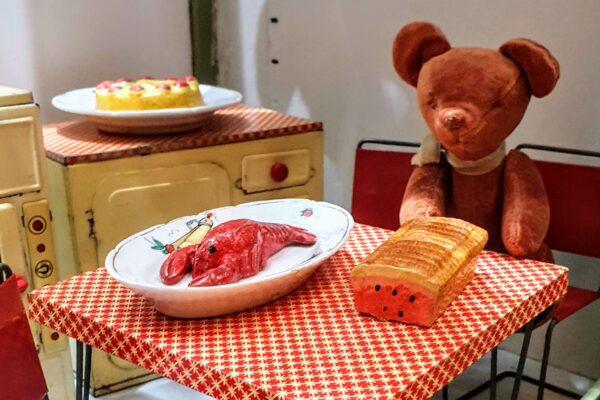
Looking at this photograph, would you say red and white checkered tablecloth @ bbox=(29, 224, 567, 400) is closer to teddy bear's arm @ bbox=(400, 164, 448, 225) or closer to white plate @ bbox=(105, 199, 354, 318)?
white plate @ bbox=(105, 199, 354, 318)

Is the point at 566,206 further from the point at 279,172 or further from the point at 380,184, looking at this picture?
the point at 279,172

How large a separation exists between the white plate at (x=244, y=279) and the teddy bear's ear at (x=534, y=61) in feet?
1.52

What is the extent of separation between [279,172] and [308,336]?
0.94m

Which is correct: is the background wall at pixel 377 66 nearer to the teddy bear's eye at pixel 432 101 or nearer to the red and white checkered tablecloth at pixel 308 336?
the teddy bear's eye at pixel 432 101

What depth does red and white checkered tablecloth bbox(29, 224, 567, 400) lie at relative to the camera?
2.50 feet

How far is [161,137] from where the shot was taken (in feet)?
5.47

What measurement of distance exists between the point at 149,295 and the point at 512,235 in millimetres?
640

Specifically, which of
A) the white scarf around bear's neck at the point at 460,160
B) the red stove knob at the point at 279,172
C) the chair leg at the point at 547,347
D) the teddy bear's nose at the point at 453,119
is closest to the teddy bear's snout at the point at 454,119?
the teddy bear's nose at the point at 453,119

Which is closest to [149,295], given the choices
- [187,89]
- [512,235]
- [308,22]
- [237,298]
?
[237,298]

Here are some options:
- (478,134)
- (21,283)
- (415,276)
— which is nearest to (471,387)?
(478,134)

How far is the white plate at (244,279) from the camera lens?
871 millimetres

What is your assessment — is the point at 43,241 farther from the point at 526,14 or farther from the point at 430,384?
the point at 526,14

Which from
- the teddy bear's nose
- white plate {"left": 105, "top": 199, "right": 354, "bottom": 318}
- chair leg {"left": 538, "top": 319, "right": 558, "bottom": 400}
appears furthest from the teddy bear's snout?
chair leg {"left": 538, "top": 319, "right": 558, "bottom": 400}

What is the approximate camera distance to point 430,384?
78 cm
